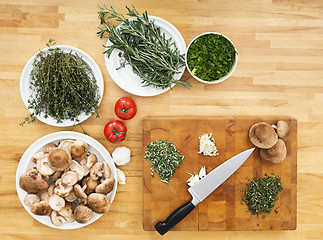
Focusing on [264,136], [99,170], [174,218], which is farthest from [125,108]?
[264,136]

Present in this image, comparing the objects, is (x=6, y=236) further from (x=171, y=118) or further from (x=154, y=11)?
(x=154, y=11)

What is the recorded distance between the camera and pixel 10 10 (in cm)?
190

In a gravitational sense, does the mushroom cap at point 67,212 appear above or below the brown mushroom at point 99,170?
below

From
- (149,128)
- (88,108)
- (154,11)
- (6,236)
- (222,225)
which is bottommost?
(6,236)

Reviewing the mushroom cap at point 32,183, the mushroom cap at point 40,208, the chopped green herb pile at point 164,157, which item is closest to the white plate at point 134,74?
Answer: the chopped green herb pile at point 164,157

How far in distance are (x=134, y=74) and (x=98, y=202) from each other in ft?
2.92

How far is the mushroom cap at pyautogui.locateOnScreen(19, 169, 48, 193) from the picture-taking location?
1769 mm

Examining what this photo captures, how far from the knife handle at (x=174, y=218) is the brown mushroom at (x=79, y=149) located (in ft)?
2.29

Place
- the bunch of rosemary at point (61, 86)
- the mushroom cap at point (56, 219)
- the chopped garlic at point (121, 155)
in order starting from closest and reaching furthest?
the bunch of rosemary at point (61, 86), the mushroom cap at point (56, 219), the chopped garlic at point (121, 155)

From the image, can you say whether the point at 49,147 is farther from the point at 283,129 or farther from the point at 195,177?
the point at 283,129

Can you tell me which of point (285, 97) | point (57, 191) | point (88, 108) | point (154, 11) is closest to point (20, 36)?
point (88, 108)

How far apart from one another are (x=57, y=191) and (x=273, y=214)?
1.48 metres

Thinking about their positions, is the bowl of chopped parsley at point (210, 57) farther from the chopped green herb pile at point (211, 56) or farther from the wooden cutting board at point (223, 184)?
the wooden cutting board at point (223, 184)

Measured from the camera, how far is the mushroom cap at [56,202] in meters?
1.75
